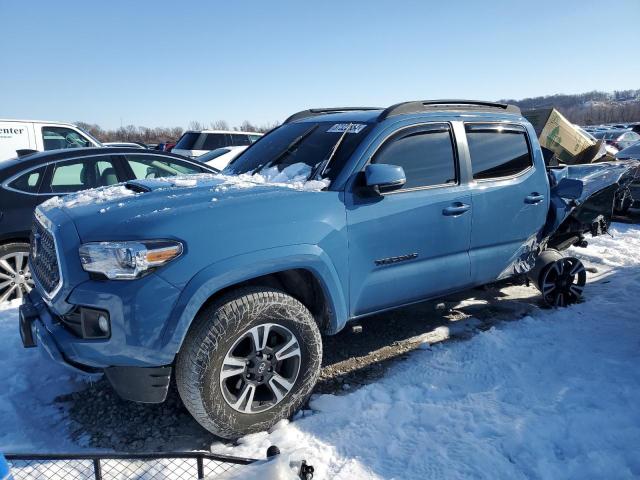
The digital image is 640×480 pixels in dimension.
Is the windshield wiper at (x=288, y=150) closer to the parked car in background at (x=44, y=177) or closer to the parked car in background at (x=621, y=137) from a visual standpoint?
the parked car in background at (x=44, y=177)

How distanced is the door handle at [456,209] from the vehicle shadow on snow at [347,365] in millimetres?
1168

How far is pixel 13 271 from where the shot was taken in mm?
4828

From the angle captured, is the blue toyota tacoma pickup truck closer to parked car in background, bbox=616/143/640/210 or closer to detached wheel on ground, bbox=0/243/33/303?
detached wheel on ground, bbox=0/243/33/303

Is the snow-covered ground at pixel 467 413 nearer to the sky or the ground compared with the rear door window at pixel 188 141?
nearer to the ground

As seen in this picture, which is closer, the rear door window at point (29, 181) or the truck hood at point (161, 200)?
the truck hood at point (161, 200)

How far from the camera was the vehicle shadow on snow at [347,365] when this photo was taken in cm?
290

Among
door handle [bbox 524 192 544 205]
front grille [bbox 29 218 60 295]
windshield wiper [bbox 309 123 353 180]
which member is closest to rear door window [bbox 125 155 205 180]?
front grille [bbox 29 218 60 295]

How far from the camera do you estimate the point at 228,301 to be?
8.74ft

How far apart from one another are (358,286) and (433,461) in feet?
3.73

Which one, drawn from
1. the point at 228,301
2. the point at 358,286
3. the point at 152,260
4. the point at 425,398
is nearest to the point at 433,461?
the point at 425,398

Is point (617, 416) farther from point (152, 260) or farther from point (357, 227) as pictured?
point (152, 260)

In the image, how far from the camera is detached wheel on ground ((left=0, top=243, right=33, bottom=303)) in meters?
4.76

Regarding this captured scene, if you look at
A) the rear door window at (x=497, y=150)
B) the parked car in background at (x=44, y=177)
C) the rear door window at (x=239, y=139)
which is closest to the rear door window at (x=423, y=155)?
the rear door window at (x=497, y=150)

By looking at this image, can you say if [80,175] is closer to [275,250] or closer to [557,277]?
[275,250]
